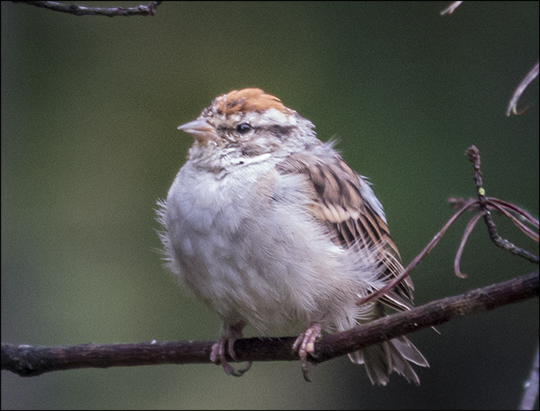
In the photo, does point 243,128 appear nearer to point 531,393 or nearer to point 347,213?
point 347,213

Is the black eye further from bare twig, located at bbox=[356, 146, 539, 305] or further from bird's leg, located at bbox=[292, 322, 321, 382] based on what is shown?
bare twig, located at bbox=[356, 146, 539, 305]

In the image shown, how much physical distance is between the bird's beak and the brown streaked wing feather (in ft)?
0.96

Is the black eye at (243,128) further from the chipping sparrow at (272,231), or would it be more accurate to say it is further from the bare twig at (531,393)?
the bare twig at (531,393)

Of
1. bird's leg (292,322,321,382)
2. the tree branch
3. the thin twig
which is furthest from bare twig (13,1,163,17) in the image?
bird's leg (292,322,321,382)

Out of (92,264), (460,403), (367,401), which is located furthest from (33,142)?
(460,403)

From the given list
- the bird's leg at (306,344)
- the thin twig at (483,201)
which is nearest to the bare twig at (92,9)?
the thin twig at (483,201)

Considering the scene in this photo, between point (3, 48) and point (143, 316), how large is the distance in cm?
213

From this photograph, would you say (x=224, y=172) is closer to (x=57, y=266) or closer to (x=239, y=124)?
(x=239, y=124)

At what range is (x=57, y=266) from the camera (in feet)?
17.2

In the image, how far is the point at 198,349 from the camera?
2586 millimetres

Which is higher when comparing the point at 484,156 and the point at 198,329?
the point at 484,156

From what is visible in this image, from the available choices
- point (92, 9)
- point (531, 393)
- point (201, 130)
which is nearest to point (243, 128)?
point (201, 130)

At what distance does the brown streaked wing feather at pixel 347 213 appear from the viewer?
284 cm

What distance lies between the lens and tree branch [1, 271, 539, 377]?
195 centimetres
